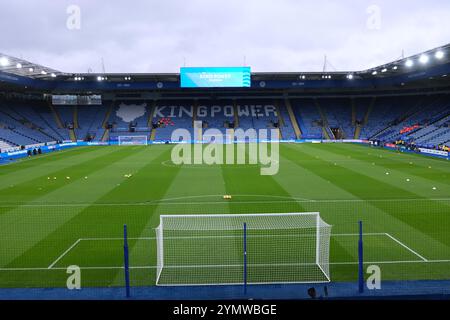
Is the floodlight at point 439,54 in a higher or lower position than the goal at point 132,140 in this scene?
higher

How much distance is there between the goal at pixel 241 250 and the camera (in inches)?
391

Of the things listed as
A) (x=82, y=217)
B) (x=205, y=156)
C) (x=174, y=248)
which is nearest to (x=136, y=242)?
(x=174, y=248)

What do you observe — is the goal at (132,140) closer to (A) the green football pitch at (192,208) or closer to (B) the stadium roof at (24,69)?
(B) the stadium roof at (24,69)

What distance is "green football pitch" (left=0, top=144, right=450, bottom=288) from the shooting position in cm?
1087

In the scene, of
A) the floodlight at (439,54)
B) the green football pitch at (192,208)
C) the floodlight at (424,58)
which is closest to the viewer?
the green football pitch at (192,208)

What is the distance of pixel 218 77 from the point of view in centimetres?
5669

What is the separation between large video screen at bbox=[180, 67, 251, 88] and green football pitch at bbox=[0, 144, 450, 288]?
2709cm

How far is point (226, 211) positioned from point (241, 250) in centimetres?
466

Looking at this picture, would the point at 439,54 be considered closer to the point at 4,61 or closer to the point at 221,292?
the point at 221,292

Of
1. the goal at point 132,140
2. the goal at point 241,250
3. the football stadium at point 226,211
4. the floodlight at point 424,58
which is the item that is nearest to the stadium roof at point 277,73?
the floodlight at point 424,58

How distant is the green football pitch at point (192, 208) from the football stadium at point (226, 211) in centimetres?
7

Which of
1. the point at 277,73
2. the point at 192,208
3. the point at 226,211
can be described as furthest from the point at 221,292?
the point at 277,73

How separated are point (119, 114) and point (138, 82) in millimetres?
7049

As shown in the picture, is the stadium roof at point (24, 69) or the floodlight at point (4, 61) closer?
the floodlight at point (4, 61)
